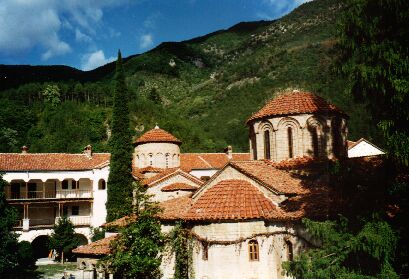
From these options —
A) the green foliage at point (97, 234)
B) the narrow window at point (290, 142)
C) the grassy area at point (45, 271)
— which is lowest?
the grassy area at point (45, 271)

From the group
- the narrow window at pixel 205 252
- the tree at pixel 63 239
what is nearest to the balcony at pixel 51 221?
the tree at pixel 63 239

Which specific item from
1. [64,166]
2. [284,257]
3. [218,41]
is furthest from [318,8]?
[284,257]

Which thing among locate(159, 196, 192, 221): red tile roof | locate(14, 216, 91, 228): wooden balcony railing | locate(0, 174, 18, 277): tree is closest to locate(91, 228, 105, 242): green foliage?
locate(14, 216, 91, 228): wooden balcony railing

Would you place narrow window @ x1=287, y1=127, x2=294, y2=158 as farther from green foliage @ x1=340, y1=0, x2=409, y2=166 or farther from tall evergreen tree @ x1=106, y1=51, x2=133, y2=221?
tall evergreen tree @ x1=106, y1=51, x2=133, y2=221

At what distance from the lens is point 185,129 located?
61000 mm

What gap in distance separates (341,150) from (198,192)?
24.4ft

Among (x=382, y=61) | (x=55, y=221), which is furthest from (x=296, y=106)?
(x=55, y=221)

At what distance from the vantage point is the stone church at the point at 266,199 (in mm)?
13734

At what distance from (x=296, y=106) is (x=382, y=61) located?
8.56m

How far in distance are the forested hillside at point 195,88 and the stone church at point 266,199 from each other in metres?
16.0

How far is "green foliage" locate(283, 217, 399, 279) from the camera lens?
32.6ft

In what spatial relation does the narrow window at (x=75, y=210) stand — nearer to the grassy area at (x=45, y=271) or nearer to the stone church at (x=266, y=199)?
the grassy area at (x=45, y=271)

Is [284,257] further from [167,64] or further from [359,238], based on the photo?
[167,64]

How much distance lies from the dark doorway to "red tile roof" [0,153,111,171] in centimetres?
631
